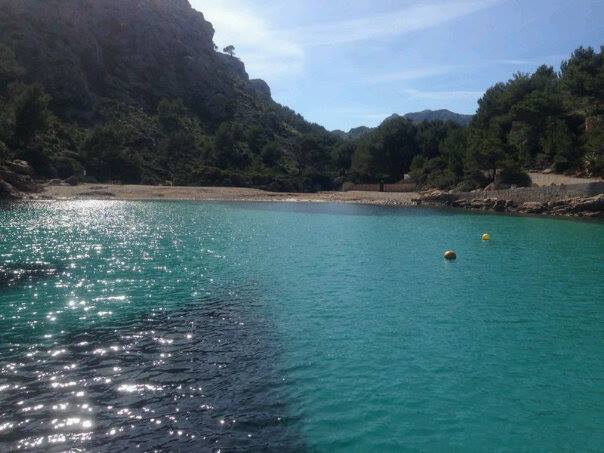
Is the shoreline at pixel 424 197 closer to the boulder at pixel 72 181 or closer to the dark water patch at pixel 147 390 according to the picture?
the boulder at pixel 72 181

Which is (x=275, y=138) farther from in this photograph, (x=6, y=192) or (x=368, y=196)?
(x=6, y=192)

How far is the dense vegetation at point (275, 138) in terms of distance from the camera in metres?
62.2

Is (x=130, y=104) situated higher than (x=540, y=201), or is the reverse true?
(x=130, y=104)

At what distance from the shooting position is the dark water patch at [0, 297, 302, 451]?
7.64 meters

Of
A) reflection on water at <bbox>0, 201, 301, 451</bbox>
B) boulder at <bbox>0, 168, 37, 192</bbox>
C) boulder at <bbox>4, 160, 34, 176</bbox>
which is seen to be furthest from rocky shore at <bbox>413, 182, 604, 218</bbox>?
boulder at <bbox>4, 160, 34, 176</bbox>

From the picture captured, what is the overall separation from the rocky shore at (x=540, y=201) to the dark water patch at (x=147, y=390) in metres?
43.8

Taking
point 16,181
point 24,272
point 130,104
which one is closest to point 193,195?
point 16,181

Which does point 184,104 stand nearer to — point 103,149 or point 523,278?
point 103,149

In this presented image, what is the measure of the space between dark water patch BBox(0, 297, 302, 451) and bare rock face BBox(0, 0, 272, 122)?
94958 millimetres

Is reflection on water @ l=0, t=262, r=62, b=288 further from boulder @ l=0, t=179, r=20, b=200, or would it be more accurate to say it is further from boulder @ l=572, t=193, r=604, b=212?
boulder @ l=572, t=193, r=604, b=212

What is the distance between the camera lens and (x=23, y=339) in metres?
11.7

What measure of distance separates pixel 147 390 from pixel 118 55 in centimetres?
12579

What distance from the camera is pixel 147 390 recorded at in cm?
926

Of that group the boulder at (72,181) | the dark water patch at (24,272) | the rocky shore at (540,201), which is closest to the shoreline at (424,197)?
the rocky shore at (540,201)
